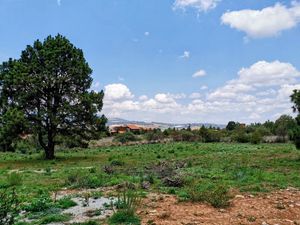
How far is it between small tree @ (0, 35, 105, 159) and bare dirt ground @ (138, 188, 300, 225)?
22.0m

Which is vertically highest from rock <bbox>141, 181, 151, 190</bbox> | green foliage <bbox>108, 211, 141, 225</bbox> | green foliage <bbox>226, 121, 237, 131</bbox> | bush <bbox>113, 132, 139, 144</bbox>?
green foliage <bbox>226, 121, 237, 131</bbox>

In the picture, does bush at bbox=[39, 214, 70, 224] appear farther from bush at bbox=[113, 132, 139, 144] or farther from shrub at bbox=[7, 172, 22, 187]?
bush at bbox=[113, 132, 139, 144]

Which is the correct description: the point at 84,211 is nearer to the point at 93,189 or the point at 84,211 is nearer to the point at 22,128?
the point at 93,189

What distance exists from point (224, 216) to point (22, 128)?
82.6 feet

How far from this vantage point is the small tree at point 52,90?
110 feet

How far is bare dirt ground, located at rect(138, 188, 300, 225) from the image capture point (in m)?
10.4

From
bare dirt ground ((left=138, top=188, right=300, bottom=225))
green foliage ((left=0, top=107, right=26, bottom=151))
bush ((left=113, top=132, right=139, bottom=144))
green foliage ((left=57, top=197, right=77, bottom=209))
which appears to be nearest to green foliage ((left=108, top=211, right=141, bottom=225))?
bare dirt ground ((left=138, top=188, right=300, bottom=225))

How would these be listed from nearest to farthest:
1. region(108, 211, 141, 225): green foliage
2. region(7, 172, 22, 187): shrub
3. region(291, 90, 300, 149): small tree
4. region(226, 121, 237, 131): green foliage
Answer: region(108, 211, 141, 225): green foliage
region(7, 172, 22, 187): shrub
region(291, 90, 300, 149): small tree
region(226, 121, 237, 131): green foliage

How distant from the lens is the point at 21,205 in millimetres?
12844

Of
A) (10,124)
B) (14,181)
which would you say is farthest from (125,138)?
(14,181)

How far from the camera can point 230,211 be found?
11.5m

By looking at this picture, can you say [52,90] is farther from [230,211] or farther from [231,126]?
[231,126]

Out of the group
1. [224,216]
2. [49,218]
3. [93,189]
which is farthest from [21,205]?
[224,216]

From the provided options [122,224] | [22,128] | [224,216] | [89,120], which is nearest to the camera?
[122,224]
